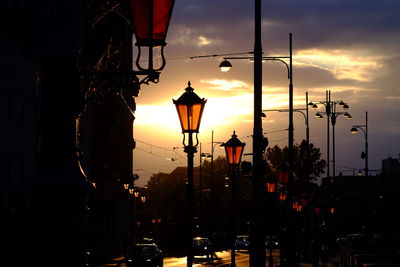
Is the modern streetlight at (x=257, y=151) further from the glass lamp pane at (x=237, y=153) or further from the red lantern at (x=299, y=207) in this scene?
the red lantern at (x=299, y=207)

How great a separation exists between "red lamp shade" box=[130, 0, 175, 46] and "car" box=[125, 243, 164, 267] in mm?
39008

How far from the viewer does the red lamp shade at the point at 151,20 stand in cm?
727

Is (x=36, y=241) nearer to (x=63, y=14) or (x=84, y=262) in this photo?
(x=84, y=262)

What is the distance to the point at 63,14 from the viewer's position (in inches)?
287

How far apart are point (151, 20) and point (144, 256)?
39.5 meters

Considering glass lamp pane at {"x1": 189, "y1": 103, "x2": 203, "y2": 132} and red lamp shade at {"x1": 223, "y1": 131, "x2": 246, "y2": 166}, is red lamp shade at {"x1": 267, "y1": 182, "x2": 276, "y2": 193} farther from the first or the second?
glass lamp pane at {"x1": 189, "y1": 103, "x2": 203, "y2": 132}

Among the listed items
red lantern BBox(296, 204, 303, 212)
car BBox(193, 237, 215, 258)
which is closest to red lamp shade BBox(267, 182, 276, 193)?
red lantern BBox(296, 204, 303, 212)

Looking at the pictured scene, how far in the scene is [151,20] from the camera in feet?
23.9

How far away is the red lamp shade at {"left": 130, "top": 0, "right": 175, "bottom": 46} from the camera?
7270 millimetres

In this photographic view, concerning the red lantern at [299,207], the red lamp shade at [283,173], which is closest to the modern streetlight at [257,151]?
the red lamp shade at [283,173]

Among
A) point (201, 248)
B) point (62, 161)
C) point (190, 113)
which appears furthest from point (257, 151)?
point (201, 248)

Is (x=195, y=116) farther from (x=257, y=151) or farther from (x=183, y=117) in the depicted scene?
(x=257, y=151)

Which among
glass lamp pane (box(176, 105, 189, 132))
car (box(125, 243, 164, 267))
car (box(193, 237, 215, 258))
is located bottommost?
car (box(193, 237, 215, 258))

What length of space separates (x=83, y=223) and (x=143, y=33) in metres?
1.82
